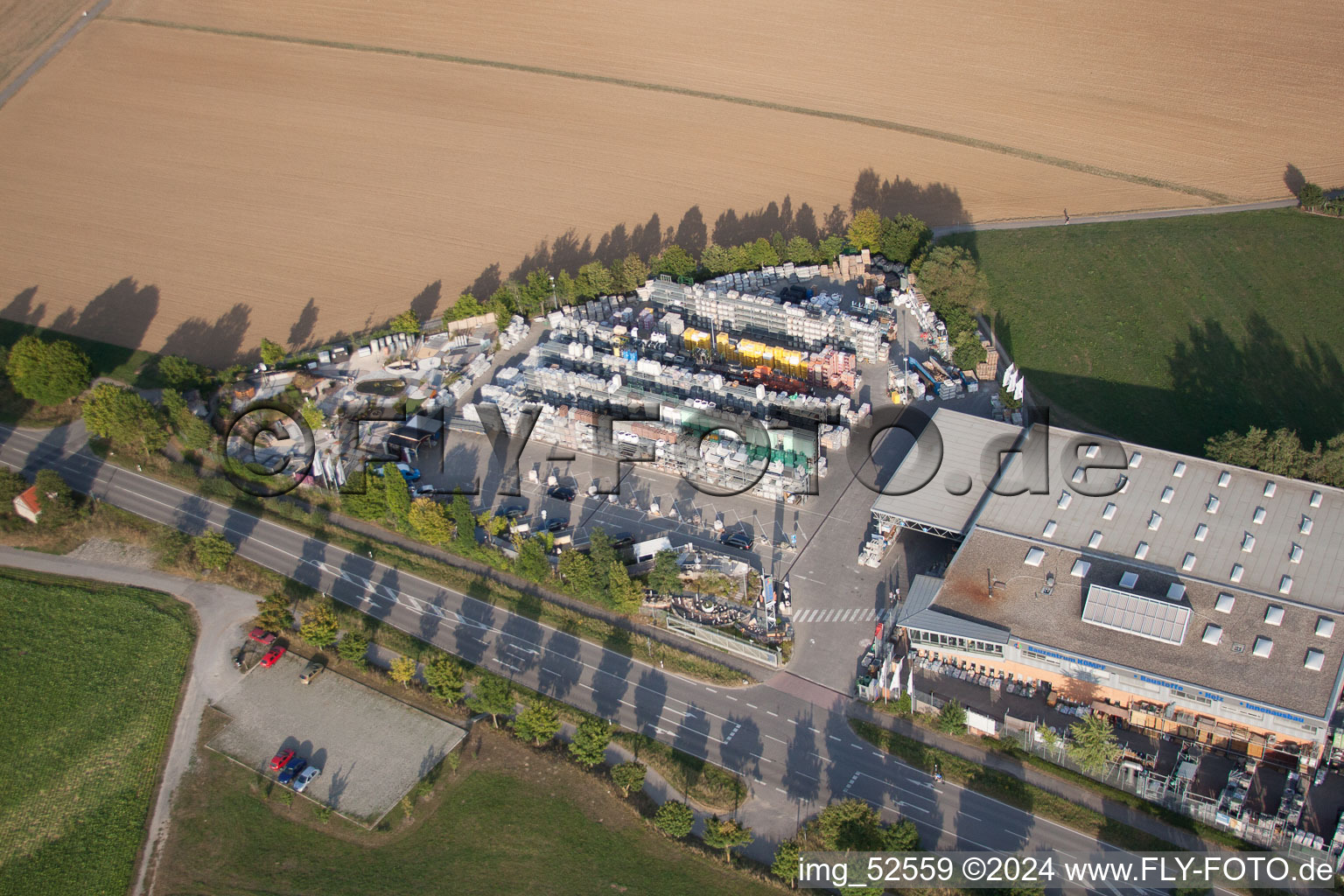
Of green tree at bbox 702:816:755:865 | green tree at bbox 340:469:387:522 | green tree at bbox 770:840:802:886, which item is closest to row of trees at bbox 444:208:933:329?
green tree at bbox 340:469:387:522

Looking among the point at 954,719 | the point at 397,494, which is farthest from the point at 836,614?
the point at 397,494

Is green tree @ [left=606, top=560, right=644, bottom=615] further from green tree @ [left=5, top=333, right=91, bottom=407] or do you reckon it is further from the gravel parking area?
green tree @ [left=5, top=333, right=91, bottom=407]

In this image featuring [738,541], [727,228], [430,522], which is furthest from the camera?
[727,228]

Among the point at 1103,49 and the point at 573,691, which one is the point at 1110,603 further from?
the point at 1103,49

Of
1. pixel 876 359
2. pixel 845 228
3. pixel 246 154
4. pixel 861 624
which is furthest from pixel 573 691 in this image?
pixel 246 154

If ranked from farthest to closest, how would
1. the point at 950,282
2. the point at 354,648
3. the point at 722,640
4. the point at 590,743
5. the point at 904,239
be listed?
the point at 904,239, the point at 950,282, the point at 722,640, the point at 354,648, the point at 590,743

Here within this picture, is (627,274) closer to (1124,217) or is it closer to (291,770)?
(1124,217)
